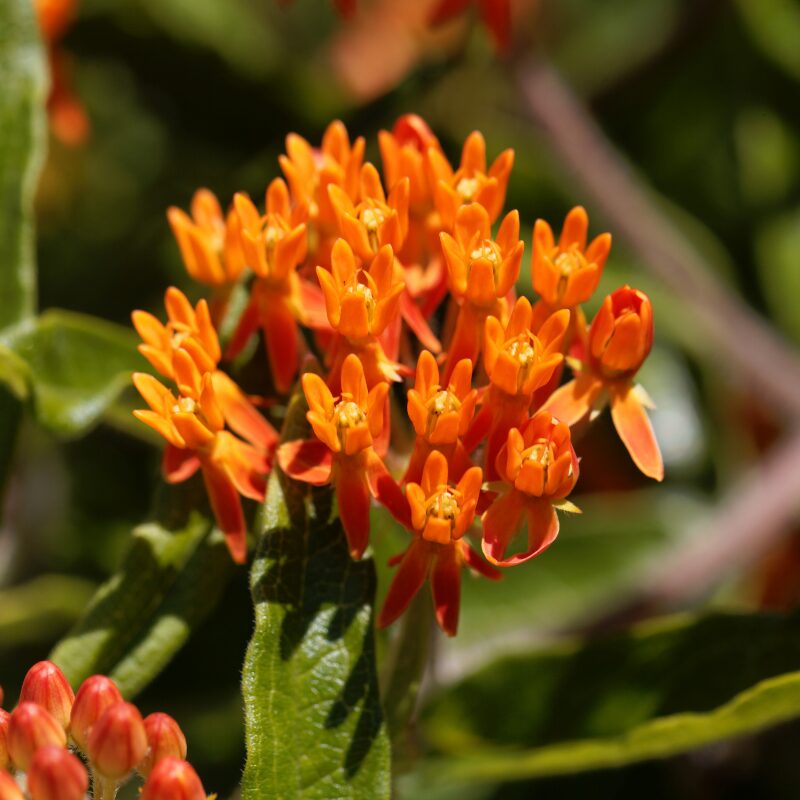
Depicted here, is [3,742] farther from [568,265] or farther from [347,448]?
[568,265]

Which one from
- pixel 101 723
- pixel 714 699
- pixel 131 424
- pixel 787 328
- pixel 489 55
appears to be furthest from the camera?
pixel 787 328

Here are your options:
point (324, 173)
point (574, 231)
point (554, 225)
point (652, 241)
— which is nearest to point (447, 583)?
point (574, 231)

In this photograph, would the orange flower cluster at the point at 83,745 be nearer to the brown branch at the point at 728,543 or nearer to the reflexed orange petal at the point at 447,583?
the reflexed orange petal at the point at 447,583

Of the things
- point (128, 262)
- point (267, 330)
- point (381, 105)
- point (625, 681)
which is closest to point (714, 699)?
point (625, 681)

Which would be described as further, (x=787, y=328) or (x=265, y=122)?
(x=787, y=328)

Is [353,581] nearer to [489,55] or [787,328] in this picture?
[489,55]

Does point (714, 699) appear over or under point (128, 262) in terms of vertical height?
under

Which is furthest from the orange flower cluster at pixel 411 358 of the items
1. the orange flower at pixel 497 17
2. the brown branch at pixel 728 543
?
the brown branch at pixel 728 543

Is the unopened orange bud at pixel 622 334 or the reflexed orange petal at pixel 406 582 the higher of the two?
the unopened orange bud at pixel 622 334
